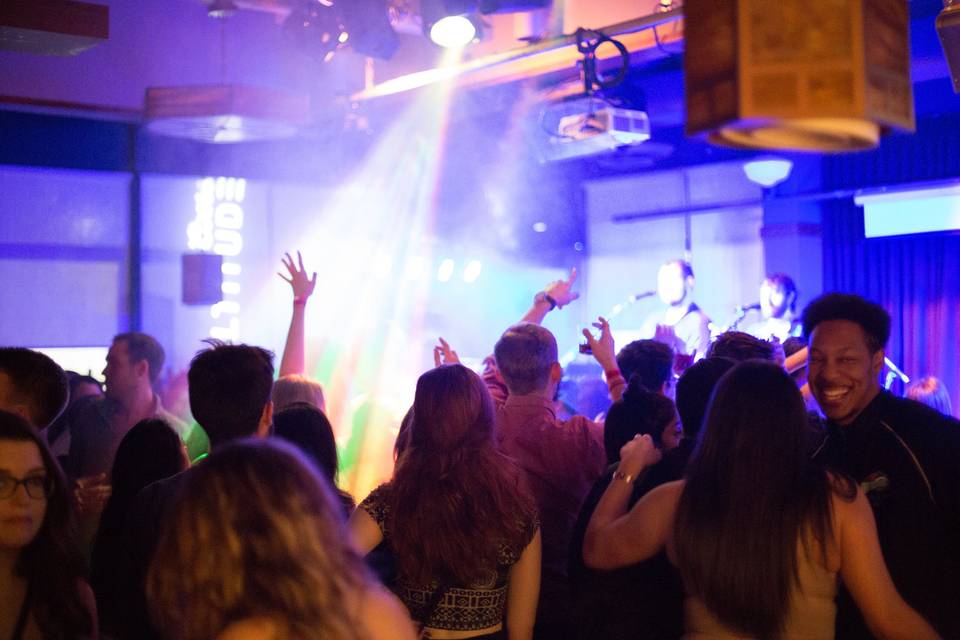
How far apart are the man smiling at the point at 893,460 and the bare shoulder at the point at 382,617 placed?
3.47 ft

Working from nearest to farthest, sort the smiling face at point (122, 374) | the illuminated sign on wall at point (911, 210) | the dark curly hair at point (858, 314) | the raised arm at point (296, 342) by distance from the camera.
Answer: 1. the dark curly hair at point (858, 314)
2. the raised arm at point (296, 342)
3. the smiling face at point (122, 374)
4. the illuminated sign on wall at point (911, 210)

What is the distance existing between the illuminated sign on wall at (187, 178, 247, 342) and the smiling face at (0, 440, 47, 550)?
615cm

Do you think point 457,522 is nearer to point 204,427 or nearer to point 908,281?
point 204,427

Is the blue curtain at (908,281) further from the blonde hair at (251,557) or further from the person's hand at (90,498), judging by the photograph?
the blonde hair at (251,557)

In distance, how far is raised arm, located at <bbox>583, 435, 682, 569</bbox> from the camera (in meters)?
2.09

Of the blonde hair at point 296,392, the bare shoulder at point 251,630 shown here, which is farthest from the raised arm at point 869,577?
the blonde hair at point 296,392

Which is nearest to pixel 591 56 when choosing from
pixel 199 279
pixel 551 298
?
pixel 551 298

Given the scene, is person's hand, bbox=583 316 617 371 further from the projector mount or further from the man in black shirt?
the projector mount

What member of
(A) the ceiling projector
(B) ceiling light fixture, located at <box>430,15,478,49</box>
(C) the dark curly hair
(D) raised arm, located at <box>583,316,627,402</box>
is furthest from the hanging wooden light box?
(A) the ceiling projector

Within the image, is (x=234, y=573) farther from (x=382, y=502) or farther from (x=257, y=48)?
(x=257, y=48)

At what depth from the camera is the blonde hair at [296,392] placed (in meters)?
3.27

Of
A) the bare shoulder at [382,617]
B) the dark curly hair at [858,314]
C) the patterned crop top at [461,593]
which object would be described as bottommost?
the patterned crop top at [461,593]

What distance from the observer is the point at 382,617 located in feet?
4.81

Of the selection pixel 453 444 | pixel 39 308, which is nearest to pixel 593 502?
pixel 453 444
